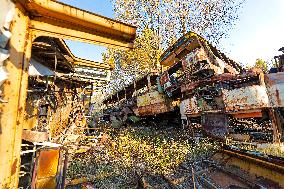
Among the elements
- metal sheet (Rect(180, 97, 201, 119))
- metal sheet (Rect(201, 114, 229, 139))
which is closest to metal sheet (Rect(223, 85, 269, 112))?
metal sheet (Rect(201, 114, 229, 139))

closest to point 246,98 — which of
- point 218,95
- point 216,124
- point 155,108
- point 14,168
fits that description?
point 218,95

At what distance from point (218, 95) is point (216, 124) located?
0.78 meters

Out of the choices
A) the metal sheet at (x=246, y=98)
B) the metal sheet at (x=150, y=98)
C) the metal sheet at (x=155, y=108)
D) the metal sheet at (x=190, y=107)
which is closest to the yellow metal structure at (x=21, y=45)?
the metal sheet at (x=246, y=98)

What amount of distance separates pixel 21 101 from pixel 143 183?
2.63 meters

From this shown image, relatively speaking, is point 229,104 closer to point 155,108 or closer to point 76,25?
point 155,108

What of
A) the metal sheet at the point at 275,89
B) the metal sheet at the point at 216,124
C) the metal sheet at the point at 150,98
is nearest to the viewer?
the metal sheet at the point at 275,89

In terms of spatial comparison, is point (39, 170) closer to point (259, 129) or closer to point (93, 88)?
point (259, 129)

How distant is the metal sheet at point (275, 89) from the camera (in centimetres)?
456

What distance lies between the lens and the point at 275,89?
15.3ft

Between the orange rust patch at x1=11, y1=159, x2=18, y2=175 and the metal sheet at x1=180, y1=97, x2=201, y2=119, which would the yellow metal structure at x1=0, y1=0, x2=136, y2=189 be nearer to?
the orange rust patch at x1=11, y1=159, x2=18, y2=175

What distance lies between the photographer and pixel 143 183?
390 centimetres

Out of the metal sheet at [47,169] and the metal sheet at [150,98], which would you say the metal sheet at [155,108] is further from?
the metal sheet at [47,169]

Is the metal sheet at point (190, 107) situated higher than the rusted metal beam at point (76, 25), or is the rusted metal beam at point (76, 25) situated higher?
the rusted metal beam at point (76, 25)

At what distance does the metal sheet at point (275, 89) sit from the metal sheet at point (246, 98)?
10 cm
